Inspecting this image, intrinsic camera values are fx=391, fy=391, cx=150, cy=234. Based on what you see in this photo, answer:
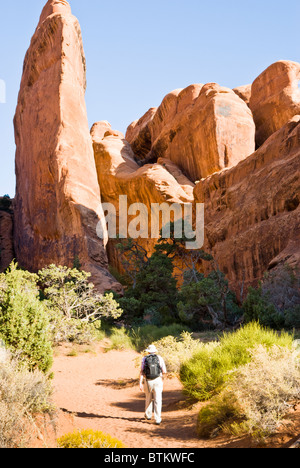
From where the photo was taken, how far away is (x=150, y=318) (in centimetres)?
1958

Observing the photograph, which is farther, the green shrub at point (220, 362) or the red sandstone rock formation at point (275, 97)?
the red sandstone rock formation at point (275, 97)

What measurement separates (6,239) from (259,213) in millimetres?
21487

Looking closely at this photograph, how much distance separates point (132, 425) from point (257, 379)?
275 centimetres

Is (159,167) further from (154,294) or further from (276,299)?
(276,299)

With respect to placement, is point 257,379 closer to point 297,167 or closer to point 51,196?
point 297,167

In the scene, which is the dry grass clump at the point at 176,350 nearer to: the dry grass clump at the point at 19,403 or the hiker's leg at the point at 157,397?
the hiker's leg at the point at 157,397

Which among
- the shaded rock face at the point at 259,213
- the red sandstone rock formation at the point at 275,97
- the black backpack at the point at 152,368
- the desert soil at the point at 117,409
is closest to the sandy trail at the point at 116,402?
the desert soil at the point at 117,409

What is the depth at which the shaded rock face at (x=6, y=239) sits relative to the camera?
31609 mm

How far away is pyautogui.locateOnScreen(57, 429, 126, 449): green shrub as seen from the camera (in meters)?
4.46

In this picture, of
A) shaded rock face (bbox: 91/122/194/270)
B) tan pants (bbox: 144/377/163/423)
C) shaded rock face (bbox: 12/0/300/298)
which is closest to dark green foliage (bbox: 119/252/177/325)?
shaded rock face (bbox: 12/0/300/298)

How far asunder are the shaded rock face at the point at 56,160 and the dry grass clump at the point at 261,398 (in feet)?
48.0

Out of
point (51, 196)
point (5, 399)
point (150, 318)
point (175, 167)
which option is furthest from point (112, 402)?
point (175, 167)

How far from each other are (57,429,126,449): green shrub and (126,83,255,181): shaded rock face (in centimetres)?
2706

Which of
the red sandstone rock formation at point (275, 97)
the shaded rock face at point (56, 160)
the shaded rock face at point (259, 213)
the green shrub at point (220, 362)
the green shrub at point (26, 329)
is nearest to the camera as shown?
the green shrub at point (220, 362)
